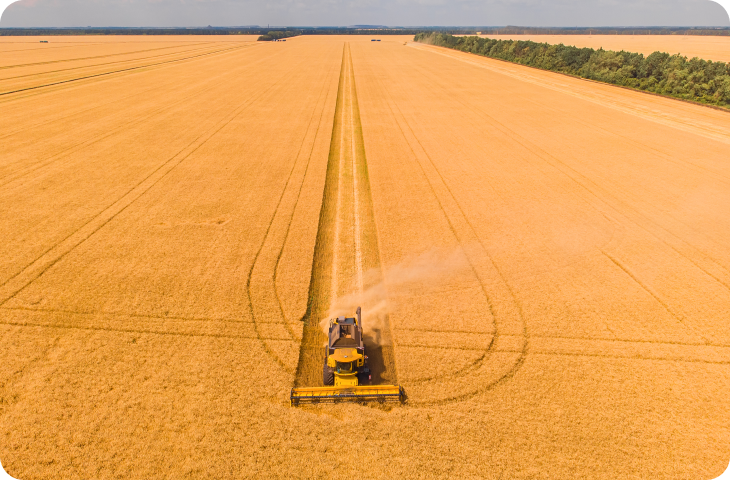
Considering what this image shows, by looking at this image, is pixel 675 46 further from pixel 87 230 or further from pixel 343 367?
pixel 87 230

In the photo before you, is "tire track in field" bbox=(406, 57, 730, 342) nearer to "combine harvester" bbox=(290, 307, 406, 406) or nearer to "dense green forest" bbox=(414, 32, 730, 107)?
"combine harvester" bbox=(290, 307, 406, 406)

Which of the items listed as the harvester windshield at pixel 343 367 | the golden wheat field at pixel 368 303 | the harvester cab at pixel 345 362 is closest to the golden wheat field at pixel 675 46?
the golden wheat field at pixel 368 303

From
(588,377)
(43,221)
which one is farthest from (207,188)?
(588,377)

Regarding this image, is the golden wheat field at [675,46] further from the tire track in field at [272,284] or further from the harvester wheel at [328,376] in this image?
the harvester wheel at [328,376]

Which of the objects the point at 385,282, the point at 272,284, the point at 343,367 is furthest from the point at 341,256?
the point at 343,367

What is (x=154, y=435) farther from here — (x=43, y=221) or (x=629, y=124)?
(x=629, y=124)

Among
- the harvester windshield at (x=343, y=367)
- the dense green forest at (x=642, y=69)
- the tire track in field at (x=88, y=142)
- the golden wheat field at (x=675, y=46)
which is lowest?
the harvester windshield at (x=343, y=367)

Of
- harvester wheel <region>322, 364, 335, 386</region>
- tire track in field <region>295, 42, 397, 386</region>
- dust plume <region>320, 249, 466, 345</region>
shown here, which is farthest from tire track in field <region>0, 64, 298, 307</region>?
harvester wheel <region>322, 364, 335, 386</region>
